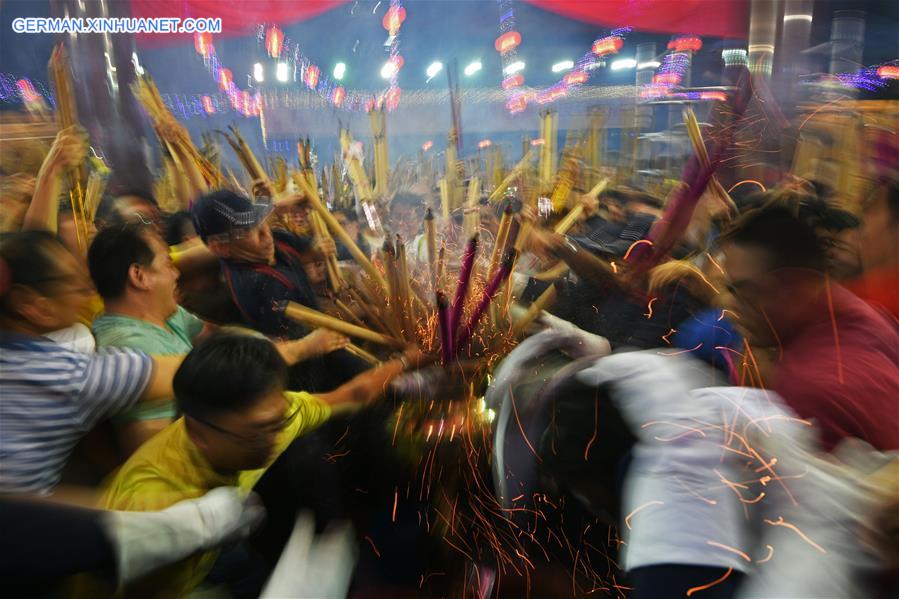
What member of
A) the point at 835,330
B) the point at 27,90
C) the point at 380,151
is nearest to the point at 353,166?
the point at 380,151

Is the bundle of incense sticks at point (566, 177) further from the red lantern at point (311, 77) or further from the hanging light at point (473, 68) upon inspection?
the red lantern at point (311, 77)

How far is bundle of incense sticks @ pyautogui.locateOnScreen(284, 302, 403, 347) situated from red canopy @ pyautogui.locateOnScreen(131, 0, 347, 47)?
0.44m

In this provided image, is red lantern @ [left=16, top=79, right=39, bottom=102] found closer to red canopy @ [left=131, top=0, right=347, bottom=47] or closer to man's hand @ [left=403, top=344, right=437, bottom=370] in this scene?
red canopy @ [left=131, top=0, right=347, bottom=47]

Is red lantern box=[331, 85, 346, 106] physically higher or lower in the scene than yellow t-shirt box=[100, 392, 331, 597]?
higher

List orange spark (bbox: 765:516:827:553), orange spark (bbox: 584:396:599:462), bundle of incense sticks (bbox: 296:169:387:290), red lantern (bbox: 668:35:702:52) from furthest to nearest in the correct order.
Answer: red lantern (bbox: 668:35:702:52)
bundle of incense sticks (bbox: 296:169:387:290)
orange spark (bbox: 584:396:599:462)
orange spark (bbox: 765:516:827:553)

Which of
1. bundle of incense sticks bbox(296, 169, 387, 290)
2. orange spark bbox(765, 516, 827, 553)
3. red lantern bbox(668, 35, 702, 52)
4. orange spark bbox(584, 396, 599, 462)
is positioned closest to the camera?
orange spark bbox(765, 516, 827, 553)

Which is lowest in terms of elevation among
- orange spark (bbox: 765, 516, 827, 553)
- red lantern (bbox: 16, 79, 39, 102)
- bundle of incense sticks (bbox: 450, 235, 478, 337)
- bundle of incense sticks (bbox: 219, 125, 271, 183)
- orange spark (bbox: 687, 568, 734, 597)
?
orange spark (bbox: 687, 568, 734, 597)

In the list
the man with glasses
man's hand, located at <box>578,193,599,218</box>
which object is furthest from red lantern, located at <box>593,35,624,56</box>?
the man with glasses

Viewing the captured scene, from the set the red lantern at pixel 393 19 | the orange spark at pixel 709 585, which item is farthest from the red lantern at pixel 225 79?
the orange spark at pixel 709 585

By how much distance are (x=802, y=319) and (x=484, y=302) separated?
441 mm

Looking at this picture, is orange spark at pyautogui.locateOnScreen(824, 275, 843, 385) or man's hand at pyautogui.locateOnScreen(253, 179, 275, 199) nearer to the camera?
orange spark at pyautogui.locateOnScreen(824, 275, 843, 385)

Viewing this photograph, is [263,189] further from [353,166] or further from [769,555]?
[769,555]

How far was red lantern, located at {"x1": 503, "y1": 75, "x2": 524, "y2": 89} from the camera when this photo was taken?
3.14 ft

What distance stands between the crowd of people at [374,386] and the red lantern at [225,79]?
17 centimetres
